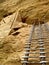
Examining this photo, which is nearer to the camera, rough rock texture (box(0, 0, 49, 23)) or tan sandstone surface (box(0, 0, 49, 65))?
tan sandstone surface (box(0, 0, 49, 65))

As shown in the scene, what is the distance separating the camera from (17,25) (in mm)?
5309

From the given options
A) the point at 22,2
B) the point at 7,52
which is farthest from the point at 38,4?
the point at 7,52

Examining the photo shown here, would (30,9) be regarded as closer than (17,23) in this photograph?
No

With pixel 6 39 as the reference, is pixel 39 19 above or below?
below

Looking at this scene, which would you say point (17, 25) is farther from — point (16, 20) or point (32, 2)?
point (32, 2)

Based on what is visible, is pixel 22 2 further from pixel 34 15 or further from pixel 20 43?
pixel 20 43

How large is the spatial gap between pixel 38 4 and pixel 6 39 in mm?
2857

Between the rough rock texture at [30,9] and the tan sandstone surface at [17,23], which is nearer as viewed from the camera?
the tan sandstone surface at [17,23]

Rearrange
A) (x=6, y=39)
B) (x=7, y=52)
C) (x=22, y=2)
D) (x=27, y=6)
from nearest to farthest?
(x=7, y=52)
(x=6, y=39)
(x=27, y=6)
(x=22, y=2)

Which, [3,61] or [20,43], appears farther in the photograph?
[20,43]

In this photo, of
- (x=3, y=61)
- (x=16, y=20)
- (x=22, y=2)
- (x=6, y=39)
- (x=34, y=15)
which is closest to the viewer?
(x=3, y=61)

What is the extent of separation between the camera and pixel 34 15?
20.5ft

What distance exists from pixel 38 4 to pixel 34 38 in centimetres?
313

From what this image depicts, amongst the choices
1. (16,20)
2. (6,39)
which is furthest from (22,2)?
(6,39)
